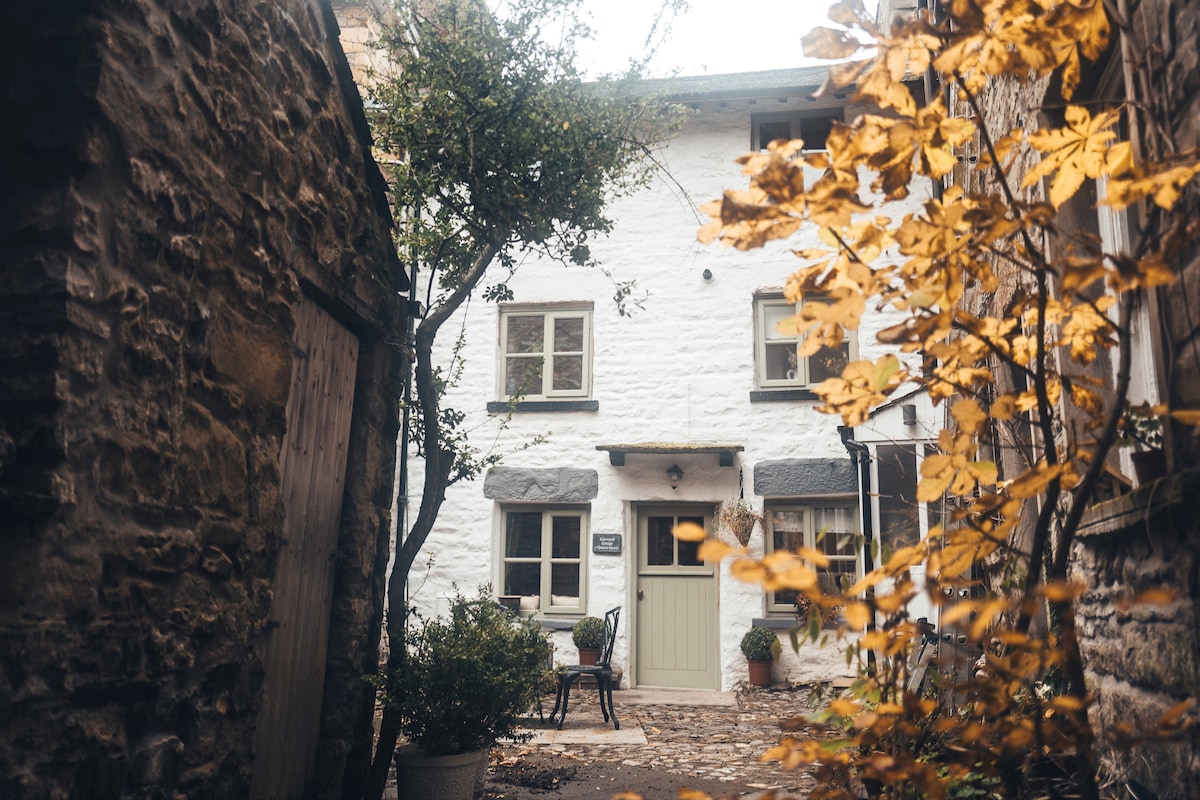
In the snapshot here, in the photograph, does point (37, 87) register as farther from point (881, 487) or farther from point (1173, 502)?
point (881, 487)

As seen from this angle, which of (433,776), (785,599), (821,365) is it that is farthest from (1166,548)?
(821,365)

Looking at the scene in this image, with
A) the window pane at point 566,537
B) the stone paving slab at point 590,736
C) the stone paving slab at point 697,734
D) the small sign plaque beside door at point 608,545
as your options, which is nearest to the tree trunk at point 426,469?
the stone paving slab at point 697,734

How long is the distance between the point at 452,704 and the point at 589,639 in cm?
543

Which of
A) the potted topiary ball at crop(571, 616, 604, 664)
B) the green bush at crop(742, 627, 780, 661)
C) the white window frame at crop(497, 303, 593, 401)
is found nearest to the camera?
the green bush at crop(742, 627, 780, 661)

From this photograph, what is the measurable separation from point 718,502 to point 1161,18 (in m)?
8.02

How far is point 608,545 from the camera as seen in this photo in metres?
9.98

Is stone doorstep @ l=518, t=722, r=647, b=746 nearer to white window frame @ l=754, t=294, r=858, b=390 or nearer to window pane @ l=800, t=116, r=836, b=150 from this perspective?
white window frame @ l=754, t=294, r=858, b=390

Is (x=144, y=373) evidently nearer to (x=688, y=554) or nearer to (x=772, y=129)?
(x=688, y=554)

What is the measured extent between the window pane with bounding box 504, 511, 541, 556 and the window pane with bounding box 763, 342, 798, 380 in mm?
3204

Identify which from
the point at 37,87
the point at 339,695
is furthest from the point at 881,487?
the point at 37,87

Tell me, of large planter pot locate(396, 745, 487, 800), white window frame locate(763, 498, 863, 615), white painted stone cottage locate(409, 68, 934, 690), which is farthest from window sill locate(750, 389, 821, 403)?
large planter pot locate(396, 745, 487, 800)

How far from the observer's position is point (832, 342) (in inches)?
85.9

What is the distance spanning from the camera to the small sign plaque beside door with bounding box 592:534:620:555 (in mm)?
9969

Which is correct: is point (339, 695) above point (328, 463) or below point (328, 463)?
below
